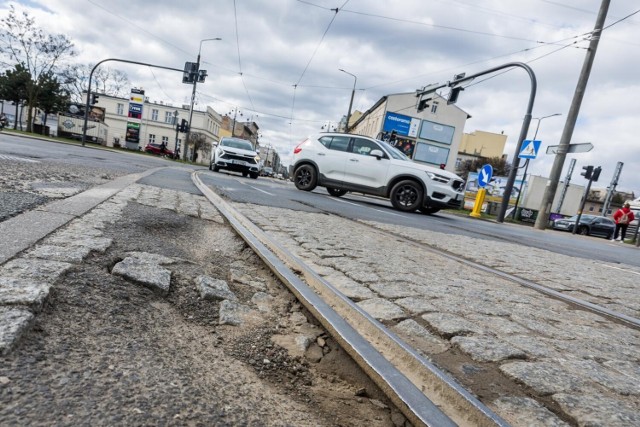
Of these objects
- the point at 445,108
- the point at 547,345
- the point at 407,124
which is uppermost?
the point at 445,108

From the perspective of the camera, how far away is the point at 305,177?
1172 centimetres

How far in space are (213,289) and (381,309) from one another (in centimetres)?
96

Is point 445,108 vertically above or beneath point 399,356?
above

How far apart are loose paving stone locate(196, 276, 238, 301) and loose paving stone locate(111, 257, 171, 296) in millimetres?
176

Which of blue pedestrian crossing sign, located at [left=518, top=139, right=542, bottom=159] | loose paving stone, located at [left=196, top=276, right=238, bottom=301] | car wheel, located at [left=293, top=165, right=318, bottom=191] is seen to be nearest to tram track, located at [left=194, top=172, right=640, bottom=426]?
loose paving stone, located at [left=196, top=276, right=238, bottom=301]

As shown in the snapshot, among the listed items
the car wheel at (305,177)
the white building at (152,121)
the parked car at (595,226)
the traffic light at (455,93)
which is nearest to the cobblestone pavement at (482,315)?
the car wheel at (305,177)

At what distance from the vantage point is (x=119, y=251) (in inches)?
94.6

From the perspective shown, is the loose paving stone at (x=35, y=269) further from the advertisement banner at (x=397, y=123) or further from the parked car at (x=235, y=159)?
the advertisement banner at (x=397, y=123)

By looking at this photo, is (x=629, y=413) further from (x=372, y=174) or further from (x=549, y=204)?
(x=549, y=204)

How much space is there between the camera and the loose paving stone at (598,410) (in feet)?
4.35

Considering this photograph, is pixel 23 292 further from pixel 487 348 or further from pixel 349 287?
pixel 487 348

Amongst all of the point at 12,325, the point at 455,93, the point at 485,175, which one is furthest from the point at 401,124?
the point at 12,325

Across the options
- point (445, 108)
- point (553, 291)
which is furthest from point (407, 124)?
point (553, 291)

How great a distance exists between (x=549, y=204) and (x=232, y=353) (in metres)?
17.5
